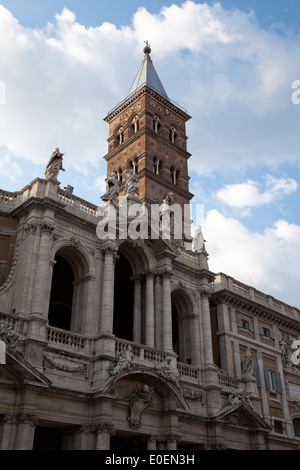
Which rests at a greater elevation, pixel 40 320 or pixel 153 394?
pixel 40 320

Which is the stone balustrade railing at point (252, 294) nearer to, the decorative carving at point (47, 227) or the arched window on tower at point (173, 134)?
the decorative carving at point (47, 227)

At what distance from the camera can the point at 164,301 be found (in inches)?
1123

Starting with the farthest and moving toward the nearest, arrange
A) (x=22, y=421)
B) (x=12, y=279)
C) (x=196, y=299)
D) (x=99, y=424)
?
(x=196, y=299) → (x=12, y=279) → (x=99, y=424) → (x=22, y=421)

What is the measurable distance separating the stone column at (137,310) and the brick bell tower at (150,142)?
46.2 ft

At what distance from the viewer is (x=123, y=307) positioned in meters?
33.4

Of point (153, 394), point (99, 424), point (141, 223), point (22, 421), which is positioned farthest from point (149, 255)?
point (22, 421)

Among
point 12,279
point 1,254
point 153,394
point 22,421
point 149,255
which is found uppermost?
point 149,255

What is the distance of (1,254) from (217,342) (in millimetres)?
16029

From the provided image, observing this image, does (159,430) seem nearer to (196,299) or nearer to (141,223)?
(196,299)

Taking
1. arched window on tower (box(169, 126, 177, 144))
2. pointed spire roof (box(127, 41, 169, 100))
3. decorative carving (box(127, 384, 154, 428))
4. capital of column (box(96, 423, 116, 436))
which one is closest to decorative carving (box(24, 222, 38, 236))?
decorative carving (box(127, 384, 154, 428))

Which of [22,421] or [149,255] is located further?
[149,255]

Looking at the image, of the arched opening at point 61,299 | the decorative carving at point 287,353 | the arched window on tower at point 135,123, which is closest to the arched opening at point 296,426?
the decorative carving at point 287,353

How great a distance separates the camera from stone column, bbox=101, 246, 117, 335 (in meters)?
24.9

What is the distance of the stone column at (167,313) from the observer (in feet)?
89.9
